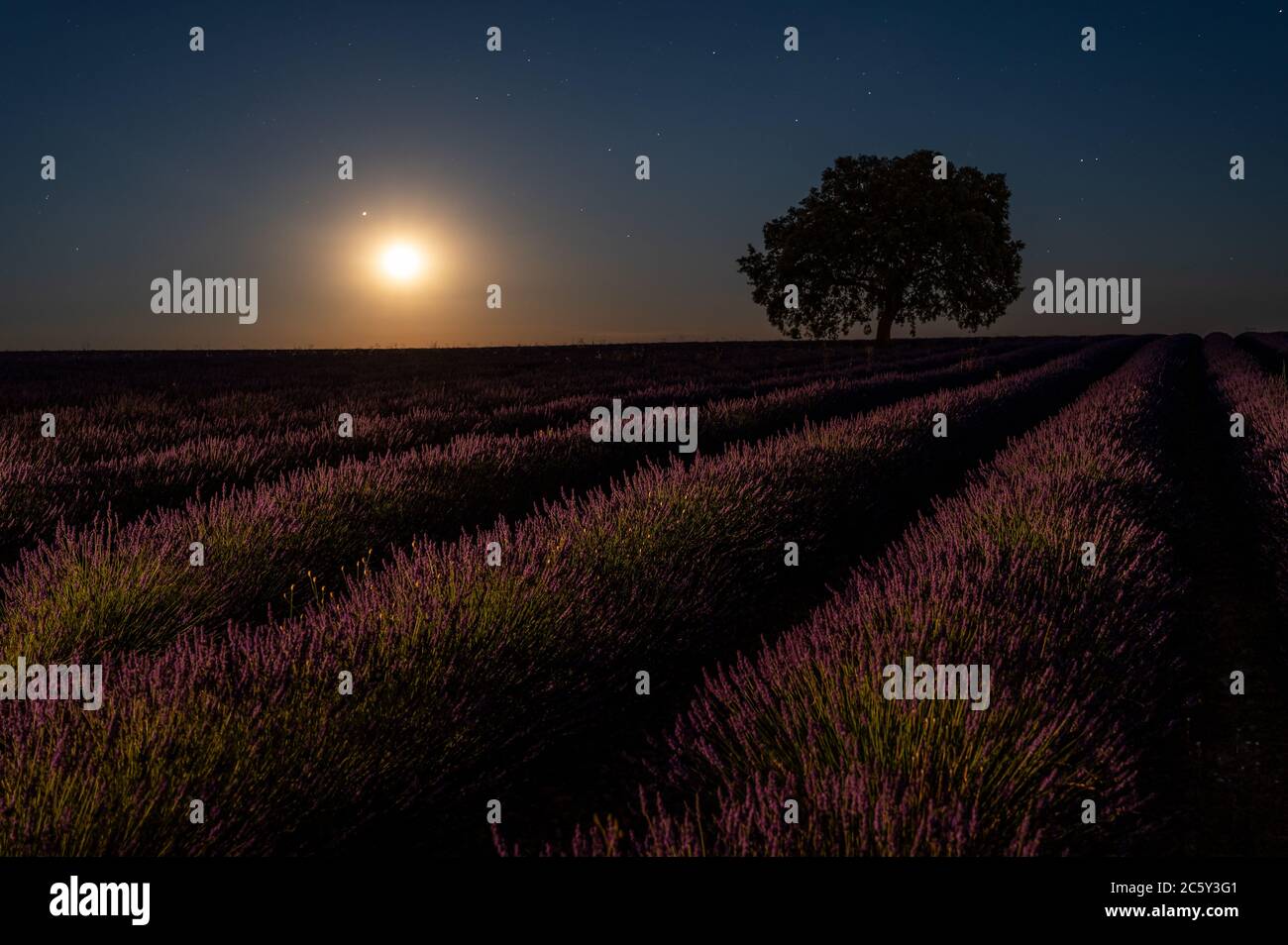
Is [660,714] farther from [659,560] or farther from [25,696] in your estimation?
[25,696]

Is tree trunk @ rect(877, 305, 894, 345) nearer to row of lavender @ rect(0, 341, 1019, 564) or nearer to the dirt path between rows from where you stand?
row of lavender @ rect(0, 341, 1019, 564)

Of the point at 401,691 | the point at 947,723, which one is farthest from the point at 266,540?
the point at 947,723

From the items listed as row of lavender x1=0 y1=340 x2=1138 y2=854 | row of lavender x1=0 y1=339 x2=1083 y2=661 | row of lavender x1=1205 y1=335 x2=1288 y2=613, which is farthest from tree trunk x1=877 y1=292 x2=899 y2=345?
row of lavender x1=0 y1=340 x2=1138 y2=854

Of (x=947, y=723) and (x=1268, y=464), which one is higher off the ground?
(x=1268, y=464)

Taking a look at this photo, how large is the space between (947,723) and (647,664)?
154cm

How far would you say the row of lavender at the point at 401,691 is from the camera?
183 centimetres

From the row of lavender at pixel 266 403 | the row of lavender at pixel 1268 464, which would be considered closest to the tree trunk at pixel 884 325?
the row of lavender at pixel 266 403

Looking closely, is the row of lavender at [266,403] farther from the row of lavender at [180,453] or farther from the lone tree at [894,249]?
the lone tree at [894,249]

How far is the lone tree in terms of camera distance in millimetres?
31859

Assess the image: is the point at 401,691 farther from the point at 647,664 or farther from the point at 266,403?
the point at 266,403

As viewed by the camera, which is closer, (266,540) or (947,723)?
(947,723)

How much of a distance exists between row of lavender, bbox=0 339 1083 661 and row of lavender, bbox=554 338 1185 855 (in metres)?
1.81

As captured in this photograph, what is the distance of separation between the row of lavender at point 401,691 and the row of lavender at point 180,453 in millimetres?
2430

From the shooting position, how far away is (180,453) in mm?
6508
